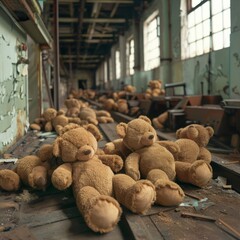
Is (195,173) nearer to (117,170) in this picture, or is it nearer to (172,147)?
(172,147)

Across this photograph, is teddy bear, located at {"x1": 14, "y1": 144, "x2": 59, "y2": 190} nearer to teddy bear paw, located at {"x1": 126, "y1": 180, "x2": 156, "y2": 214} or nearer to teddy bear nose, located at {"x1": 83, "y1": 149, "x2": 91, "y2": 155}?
teddy bear nose, located at {"x1": 83, "y1": 149, "x2": 91, "y2": 155}

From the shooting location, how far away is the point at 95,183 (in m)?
1.77

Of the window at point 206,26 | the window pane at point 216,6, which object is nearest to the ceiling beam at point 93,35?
the window at point 206,26

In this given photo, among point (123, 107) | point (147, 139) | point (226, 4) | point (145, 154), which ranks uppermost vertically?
point (226, 4)

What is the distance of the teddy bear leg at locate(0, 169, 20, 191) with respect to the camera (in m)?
2.08

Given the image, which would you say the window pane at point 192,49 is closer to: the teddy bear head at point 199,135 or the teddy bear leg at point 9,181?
the teddy bear head at point 199,135

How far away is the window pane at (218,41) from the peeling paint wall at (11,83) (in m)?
4.40

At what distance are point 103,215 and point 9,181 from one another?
961 millimetres

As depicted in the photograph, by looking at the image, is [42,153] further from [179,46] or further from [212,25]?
[179,46]

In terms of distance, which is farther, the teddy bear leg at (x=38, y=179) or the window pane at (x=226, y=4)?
the window pane at (x=226, y=4)

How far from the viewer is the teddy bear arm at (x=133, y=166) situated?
198cm

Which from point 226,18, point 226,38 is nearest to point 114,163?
point 226,38

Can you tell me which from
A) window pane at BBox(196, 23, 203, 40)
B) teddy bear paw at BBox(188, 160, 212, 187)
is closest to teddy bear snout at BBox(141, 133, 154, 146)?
teddy bear paw at BBox(188, 160, 212, 187)

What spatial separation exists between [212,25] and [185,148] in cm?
566
